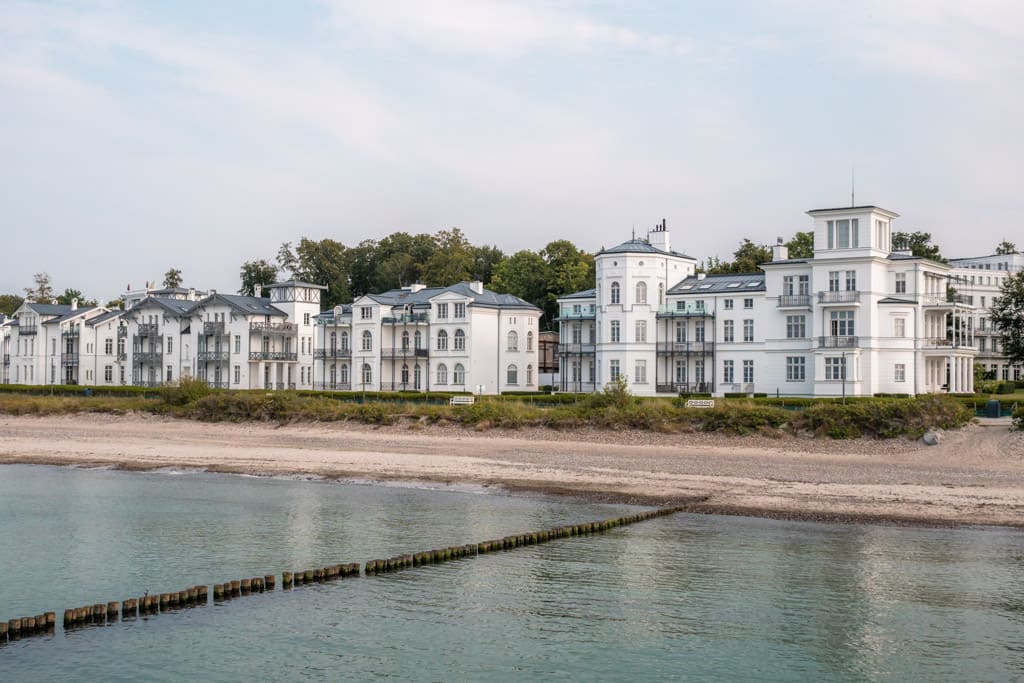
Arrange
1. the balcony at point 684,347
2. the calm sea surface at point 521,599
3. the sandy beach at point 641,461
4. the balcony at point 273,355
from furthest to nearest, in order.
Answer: the balcony at point 273,355 < the balcony at point 684,347 < the sandy beach at point 641,461 < the calm sea surface at point 521,599

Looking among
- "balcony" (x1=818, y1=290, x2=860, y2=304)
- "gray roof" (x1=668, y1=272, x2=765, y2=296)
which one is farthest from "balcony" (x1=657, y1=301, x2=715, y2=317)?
"balcony" (x1=818, y1=290, x2=860, y2=304)

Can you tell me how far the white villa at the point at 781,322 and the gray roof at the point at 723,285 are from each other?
116 millimetres

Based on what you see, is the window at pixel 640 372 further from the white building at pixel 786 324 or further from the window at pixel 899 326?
the window at pixel 899 326

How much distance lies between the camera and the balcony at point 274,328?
85.9m

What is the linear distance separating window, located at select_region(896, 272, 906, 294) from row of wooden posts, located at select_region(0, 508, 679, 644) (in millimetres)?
41237

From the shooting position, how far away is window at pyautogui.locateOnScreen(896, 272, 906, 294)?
63094mm

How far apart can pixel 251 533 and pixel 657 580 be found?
11.3 meters

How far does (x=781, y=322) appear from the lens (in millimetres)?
66062

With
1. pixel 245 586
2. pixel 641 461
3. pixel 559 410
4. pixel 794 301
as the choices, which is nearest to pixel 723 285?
pixel 794 301

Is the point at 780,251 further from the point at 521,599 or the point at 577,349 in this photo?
the point at 521,599

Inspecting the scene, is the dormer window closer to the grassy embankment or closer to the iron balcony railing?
the iron balcony railing

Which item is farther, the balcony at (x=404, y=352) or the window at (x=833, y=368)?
the balcony at (x=404, y=352)

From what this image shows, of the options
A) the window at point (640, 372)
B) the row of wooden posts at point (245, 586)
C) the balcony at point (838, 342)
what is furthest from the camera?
the window at point (640, 372)

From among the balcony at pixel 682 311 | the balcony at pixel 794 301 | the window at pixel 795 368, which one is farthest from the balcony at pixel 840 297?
the balcony at pixel 682 311
